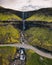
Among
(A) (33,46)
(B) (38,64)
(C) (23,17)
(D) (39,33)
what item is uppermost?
(C) (23,17)


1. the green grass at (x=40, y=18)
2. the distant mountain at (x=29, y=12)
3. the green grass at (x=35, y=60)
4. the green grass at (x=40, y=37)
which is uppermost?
the distant mountain at (x=29, y=12)

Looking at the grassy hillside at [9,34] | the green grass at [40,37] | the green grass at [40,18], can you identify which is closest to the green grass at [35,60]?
the green grass at [40,37]

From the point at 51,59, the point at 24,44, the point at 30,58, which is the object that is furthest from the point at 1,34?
the point at 51,59

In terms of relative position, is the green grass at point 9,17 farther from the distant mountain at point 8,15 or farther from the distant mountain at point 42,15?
the distant mountain at point 42,15

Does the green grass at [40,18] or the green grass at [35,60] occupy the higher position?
the green grass at [40,18]

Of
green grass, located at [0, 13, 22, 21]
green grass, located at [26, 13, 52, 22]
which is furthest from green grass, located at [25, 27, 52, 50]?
green grass, located at [0, 13, 22, 21]

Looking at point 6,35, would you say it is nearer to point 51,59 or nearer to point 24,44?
point 24,44
